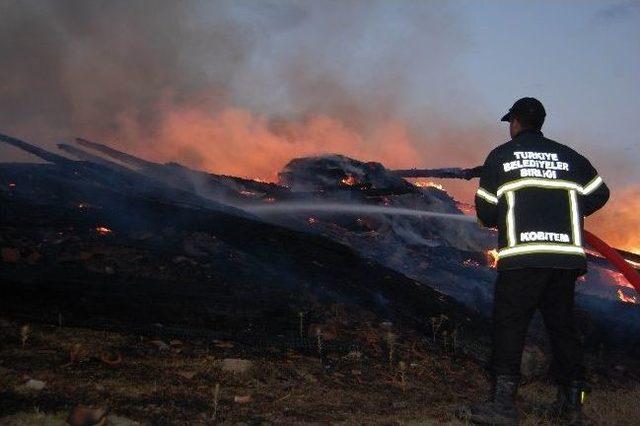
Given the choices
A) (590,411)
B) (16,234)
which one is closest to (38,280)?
(16,234)

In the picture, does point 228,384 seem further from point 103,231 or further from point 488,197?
point 103,231

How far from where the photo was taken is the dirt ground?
2596mm

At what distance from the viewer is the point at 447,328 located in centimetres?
559

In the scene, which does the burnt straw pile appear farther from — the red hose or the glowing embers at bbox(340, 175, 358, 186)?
the red hose

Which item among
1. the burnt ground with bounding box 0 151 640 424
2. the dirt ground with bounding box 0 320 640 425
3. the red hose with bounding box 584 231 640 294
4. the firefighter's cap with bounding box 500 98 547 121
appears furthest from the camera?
the red hose with bounding box 584 231 640 294

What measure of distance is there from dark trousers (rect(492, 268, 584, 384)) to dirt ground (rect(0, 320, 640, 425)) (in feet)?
1.45

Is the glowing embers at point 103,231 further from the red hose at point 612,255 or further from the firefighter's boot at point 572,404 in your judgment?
the red hose at point 612,255

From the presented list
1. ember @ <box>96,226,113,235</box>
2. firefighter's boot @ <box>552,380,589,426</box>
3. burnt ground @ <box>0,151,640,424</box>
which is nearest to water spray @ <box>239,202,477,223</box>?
burnt ground @ <box>0,151,640,424</box>

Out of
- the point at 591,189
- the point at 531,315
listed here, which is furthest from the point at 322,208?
the point at 531,315

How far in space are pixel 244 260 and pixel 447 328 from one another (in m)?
2.63

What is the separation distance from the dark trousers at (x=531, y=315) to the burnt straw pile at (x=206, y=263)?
186cm

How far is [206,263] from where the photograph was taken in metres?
5.94

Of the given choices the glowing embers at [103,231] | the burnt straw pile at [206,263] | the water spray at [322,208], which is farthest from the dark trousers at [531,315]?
the water spray at [322,208]

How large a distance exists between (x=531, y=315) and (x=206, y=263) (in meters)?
3.87
